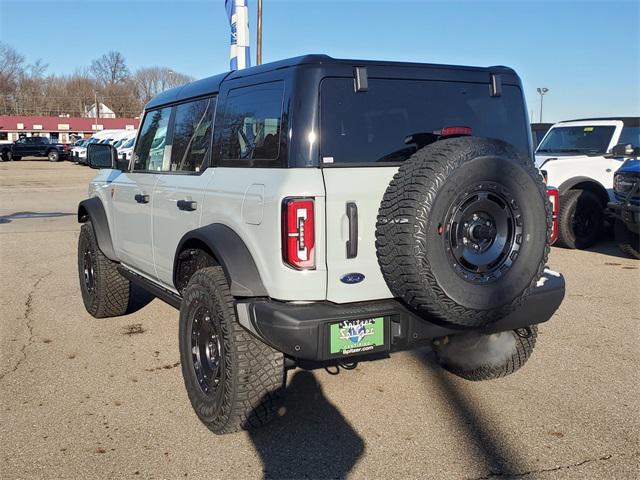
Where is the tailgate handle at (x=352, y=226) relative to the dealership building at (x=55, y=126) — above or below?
below

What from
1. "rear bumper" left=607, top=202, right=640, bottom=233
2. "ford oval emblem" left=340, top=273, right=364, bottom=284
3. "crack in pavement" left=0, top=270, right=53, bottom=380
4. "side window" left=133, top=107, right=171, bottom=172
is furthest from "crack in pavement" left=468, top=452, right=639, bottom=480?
"rear bumper" left=607, top=202, right=640, bottom=233

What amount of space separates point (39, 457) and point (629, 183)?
7.77 metres

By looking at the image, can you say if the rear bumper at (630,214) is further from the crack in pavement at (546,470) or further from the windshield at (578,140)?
the crack in pavement at (546,470)

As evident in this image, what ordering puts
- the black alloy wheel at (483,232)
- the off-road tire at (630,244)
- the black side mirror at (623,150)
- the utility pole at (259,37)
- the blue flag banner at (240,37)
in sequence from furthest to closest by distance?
1. the utility pole at (259,37)
2. the blue flag banner at (240,37)
3. the black side mirror at (623,150)
4. the off-road tire at (630,244)
5. the black alloy wheel at (483,232)

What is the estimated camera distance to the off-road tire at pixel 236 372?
317 cm

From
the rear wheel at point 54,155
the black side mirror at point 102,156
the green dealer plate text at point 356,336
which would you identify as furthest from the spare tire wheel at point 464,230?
the rear wheel at point 54,155

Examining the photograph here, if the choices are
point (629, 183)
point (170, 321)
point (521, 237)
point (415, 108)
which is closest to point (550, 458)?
point (521, 237)

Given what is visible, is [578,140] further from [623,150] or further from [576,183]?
[623,150]

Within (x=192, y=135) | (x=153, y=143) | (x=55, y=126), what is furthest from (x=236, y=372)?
(x=55, y=126)

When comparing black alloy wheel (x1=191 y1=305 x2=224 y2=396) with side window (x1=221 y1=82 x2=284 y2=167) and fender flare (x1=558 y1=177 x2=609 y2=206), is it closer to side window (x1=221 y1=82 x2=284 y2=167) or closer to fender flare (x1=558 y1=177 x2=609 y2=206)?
side window (x1=221 y1=82 x2=284 y2=167)

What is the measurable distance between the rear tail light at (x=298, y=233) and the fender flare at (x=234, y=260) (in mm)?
237

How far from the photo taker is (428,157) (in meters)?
2.89

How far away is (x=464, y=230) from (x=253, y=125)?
130 centimetres

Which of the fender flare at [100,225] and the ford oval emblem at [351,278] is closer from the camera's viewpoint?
the ford oval emblem at [351,278]
